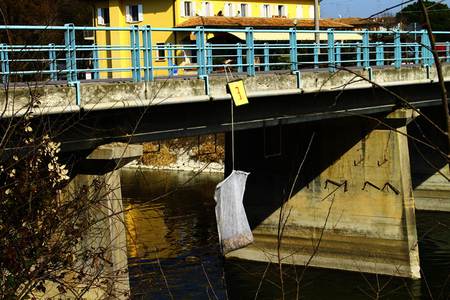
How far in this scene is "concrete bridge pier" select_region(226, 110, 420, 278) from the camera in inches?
891

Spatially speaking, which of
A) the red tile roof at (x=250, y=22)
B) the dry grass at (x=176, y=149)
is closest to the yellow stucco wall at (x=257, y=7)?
the red tile roof at (x=250, y=22)

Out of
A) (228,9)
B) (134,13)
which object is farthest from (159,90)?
(228,9)

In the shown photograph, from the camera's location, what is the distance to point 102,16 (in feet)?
194

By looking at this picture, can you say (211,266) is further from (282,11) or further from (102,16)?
(282,11)

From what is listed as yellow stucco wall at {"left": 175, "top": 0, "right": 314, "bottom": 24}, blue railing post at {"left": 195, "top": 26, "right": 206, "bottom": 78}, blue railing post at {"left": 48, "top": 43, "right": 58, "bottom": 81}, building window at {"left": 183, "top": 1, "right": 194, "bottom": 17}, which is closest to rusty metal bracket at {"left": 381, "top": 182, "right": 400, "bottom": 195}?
blue railing post at {"left": 195, "top": 26, "right": 206, "bottom": 78}

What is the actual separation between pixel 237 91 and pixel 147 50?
226cm

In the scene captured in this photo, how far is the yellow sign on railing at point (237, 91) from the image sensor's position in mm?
16016

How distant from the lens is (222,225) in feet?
46.7

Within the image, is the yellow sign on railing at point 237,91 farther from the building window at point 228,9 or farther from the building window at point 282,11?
the building window at point 282,11

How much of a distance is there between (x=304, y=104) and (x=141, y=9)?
127 ft

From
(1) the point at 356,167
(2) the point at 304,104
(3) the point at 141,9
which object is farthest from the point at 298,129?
(3) the point at 141,9

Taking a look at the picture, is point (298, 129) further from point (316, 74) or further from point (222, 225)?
point (222, 225)

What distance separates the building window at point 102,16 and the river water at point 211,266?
2657 centimetres

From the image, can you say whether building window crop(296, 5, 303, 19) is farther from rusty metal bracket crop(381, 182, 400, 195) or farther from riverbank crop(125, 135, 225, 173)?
rusty metal bracket crop(381, 182, 400, 195)
